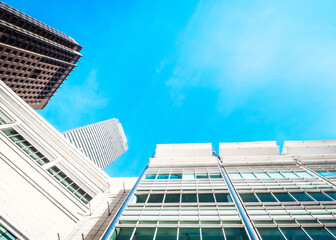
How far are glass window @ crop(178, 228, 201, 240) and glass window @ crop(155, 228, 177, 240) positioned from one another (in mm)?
447

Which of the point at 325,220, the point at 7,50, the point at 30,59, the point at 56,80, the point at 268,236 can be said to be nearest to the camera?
the point at 268,236

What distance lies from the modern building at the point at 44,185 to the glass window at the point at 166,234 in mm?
5744

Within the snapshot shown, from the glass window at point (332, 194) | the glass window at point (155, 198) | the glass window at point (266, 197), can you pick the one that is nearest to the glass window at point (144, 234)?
the glass window at point (155, 198)

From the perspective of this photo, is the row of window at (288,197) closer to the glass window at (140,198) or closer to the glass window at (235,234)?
the glass window at (235,234)

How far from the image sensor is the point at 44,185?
18844 mm

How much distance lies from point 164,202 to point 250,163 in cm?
1520

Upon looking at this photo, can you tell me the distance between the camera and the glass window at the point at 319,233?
12.1 meters

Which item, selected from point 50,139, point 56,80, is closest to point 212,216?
point 50,139

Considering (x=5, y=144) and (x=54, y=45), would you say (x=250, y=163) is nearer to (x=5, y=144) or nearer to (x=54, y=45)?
(x=5, y=144)

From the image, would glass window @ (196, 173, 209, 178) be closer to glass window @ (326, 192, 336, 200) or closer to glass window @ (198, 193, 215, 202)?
glass window @ (198, 193, 215, 202)

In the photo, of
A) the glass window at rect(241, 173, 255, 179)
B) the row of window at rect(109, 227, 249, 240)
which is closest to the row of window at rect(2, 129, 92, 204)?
the row of window at rect(109, 227, 249, 240)

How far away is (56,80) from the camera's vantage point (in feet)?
290

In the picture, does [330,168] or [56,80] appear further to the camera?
[56,80]

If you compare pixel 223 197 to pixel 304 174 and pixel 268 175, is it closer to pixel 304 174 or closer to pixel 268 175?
pixel 268 175
